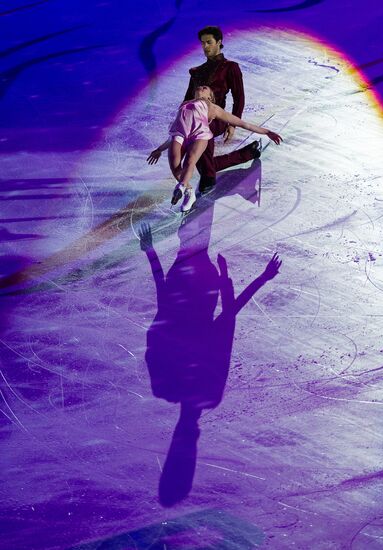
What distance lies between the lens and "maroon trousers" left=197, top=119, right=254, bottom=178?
19.2 ft

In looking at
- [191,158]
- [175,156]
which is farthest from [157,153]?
[191,158]

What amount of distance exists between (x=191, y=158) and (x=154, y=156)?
0.35 metres

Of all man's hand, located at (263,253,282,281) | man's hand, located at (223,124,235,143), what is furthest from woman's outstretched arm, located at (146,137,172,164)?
man's hand, located at (263,253,282,281)

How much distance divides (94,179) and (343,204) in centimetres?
175

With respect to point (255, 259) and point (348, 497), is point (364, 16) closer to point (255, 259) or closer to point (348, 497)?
point (255, 259)

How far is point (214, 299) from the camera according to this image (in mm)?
4824

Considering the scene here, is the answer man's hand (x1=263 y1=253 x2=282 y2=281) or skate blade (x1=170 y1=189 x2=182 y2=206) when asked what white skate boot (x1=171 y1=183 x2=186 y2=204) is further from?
man's hand (x1=263 y1=253 x2=282 y2=281)

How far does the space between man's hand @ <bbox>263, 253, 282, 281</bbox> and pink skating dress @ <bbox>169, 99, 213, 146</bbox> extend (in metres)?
1.08

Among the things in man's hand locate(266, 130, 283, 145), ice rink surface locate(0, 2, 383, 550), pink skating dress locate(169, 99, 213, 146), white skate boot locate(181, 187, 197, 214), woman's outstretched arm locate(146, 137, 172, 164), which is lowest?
ice rink surface locate(0, 2, 383, 550)

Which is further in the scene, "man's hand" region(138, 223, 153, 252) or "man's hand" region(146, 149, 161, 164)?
"man's hand" region(146, 149, 161, 164)

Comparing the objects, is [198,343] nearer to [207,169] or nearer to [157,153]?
[207,169]

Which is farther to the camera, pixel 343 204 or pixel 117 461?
pixel 343 204

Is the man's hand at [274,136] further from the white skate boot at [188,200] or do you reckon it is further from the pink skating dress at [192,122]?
the white skate boot at [188,200]

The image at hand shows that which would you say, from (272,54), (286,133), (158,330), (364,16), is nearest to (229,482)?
(158,330)
